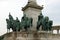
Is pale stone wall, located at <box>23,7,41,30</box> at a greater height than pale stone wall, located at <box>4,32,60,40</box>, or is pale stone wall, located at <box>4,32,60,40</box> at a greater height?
pale stone wall, located at <box>23,7,41,30</box>

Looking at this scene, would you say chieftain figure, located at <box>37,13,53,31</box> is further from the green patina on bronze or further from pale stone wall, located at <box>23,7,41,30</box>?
pale stone wall, located at <box>23,7,41,30</box>

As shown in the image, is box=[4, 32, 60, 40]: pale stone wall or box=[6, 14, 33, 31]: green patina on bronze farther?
box=[6, 14, 33, 31]: green patina on bronze

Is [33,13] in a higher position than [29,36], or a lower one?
higher

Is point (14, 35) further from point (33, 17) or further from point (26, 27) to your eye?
point (33, 17)

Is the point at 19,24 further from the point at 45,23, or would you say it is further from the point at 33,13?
the point at 33,13

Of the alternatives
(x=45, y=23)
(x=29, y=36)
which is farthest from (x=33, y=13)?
(x=29, y=36)

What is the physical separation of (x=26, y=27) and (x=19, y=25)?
2.71ft

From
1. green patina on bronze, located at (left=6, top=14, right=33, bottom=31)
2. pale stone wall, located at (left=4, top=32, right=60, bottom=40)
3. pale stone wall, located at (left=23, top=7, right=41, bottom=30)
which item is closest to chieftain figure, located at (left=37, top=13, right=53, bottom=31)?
green patina on bronze, located at (left=6, top=14, right=33, bottom=31)

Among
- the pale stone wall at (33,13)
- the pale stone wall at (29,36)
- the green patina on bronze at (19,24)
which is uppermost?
the pale stone wall at (33,13)

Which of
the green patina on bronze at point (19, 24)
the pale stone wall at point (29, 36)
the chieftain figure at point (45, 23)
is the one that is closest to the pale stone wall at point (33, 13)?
the green patina on bronze at point (19, 24)

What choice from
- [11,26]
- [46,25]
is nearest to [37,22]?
[46,25]

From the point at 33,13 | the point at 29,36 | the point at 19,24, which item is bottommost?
the point at 29,36

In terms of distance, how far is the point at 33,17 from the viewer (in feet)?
87.2

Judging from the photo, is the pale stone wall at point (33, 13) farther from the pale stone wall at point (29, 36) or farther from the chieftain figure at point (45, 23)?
the pale stone wall at point (29, 36)
